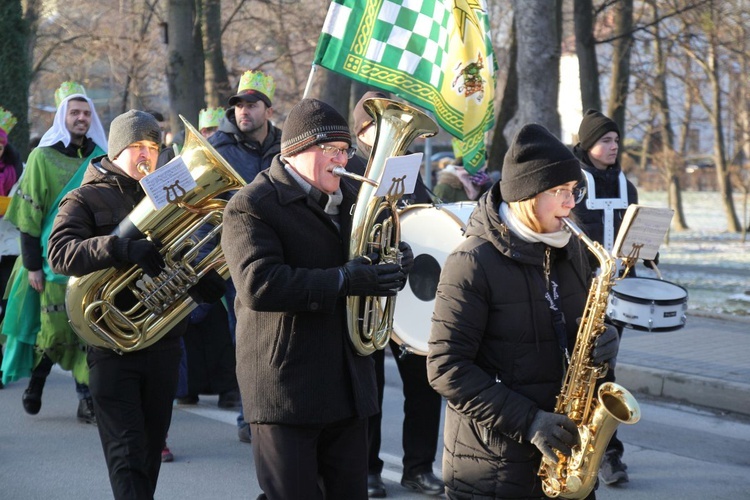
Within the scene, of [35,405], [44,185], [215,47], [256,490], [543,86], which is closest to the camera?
[256,490]

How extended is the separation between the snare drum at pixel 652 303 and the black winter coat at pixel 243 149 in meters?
2.87

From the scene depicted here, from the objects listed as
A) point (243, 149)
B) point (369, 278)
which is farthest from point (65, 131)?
point (369, 278)

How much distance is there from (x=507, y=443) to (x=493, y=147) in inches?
459

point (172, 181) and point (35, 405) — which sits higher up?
point (172, 181)

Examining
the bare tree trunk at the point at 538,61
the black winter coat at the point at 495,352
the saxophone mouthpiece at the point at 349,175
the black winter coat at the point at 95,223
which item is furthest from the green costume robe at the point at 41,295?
the bare tree trunk at the point at 538,61

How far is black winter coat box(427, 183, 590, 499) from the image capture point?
124 inches

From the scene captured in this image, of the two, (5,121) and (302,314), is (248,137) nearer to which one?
(5,121)

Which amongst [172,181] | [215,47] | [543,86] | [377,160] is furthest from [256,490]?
[215,47]

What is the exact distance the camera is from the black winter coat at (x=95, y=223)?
441 centimetres

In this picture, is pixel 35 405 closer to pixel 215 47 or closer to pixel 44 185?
pixel 44 185

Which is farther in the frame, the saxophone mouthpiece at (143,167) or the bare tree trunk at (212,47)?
the bare tree trunk at (212,47)

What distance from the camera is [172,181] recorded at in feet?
13.9

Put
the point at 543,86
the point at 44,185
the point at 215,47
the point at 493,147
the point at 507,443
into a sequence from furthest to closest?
the point at 215,47 → the point at 493,147 → the point at 543,86 → the point at 44,185 → the point at 507,443

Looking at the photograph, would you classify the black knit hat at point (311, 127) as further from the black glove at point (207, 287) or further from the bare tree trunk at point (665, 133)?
the bare tree trunk at point (665, 133)
